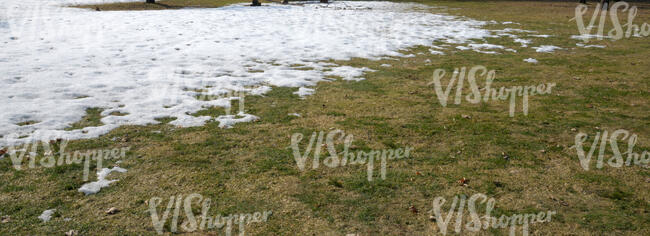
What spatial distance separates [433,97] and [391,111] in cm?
167

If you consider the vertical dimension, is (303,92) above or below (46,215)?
above

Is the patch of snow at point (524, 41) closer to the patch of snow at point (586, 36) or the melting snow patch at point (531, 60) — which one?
the patch of snow at point (586, 36)

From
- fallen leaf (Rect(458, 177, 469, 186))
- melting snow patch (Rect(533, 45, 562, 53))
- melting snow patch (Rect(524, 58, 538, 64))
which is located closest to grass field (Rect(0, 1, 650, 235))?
fallen leaf (Rect(458, 177, 469, 186))

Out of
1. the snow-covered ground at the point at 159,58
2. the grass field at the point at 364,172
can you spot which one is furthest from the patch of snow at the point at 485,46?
the grass field at the point at 364,172

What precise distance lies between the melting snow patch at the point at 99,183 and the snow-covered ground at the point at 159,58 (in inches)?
59.3

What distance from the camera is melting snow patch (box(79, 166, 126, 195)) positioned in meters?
5.20

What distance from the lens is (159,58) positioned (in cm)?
1264

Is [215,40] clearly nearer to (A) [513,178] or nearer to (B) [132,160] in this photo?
(B) [132,160]

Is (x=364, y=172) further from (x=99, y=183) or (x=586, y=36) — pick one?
(x=586, y=36)

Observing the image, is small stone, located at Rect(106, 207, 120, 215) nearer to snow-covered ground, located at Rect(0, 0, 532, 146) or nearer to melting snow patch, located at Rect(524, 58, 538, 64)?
snow-covered ground, located at Rect(0, 0, 532, 146)

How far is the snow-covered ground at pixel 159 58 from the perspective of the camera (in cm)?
798

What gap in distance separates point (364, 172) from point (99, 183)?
3.69 m

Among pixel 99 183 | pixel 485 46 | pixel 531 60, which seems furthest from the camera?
pixel 485 46

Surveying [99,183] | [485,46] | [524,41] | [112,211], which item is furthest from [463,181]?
[524,41]
